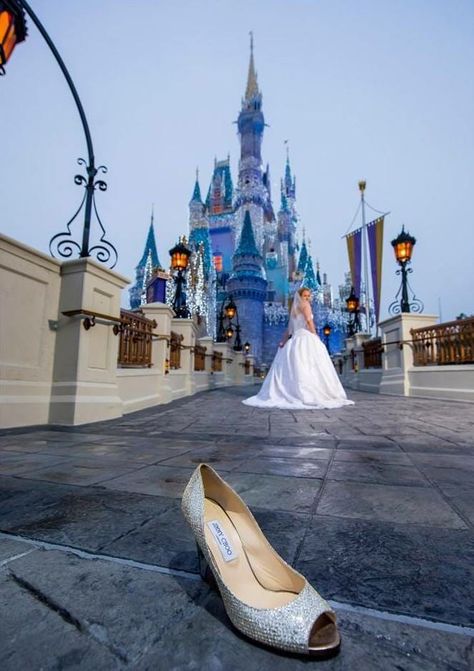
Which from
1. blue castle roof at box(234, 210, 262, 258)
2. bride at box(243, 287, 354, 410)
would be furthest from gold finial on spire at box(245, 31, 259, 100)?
bride at box(243, 287, 354, 410)

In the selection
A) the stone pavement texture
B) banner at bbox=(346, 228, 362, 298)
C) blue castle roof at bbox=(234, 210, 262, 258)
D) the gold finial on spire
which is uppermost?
the gold finial on spire

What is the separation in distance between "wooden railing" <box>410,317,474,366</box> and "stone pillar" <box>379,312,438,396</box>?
0.68 feet

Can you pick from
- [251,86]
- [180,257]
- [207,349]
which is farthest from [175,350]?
[251,86]

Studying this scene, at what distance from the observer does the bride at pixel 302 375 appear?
Answer: 23.3ft

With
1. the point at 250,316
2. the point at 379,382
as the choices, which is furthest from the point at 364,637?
the point at 250,316

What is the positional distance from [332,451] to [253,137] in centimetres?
6309

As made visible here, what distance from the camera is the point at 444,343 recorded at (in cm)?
817

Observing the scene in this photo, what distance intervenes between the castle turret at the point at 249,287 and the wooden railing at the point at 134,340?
37593 mm

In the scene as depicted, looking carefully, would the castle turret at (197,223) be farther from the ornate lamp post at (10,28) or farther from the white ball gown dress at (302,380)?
the ornate lamp post at (10,28)

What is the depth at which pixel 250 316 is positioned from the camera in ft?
150

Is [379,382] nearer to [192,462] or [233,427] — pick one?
[233,427]

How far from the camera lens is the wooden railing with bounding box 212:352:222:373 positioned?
52.2 feet

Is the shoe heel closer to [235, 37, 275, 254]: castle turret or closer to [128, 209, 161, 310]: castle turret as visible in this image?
[128, 209, 161, 310]: castle turret

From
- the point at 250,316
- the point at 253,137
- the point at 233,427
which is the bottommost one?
the point at 233,427
